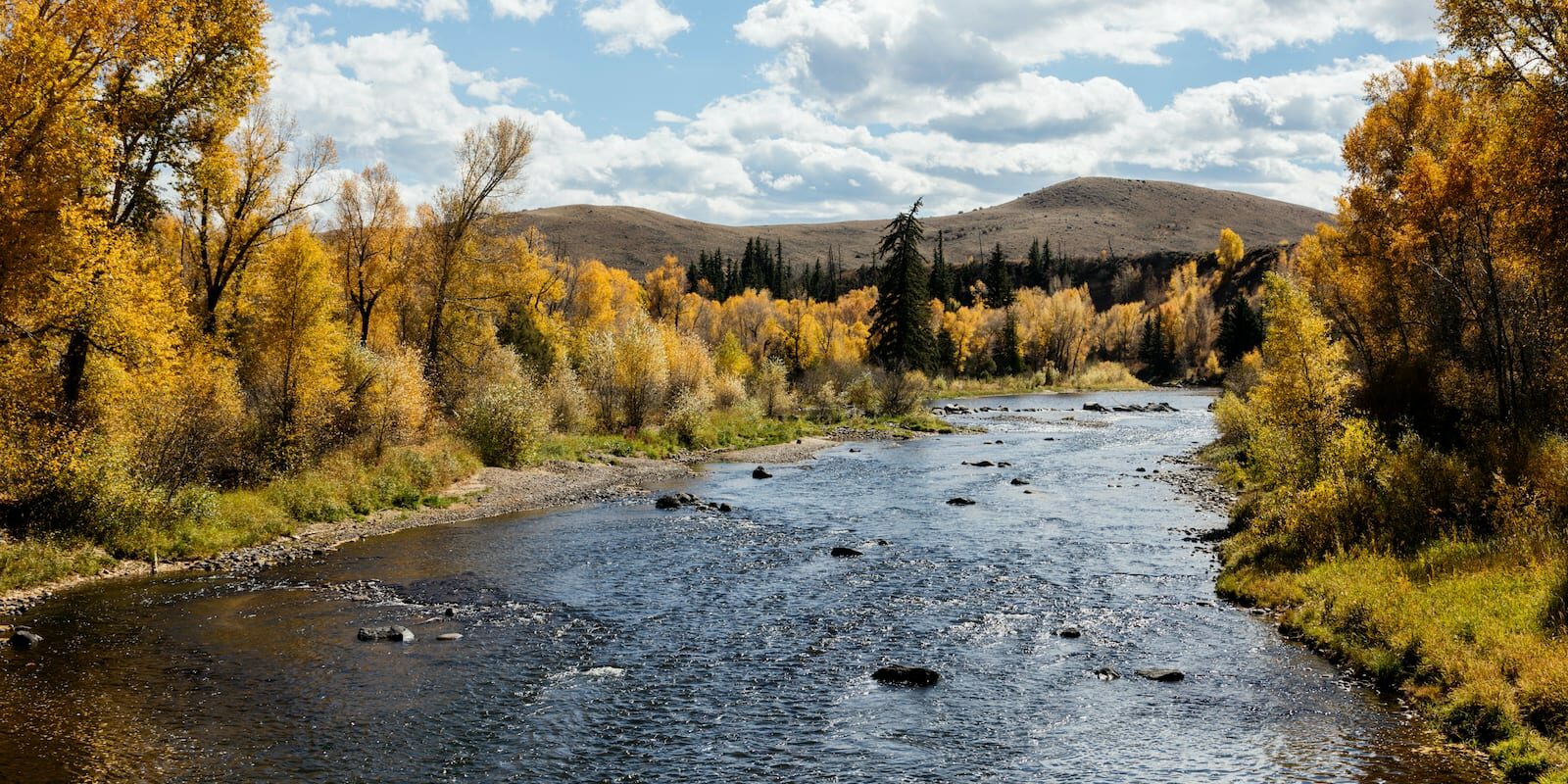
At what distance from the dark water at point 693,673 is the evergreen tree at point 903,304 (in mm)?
48099

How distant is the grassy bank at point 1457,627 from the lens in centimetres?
1231

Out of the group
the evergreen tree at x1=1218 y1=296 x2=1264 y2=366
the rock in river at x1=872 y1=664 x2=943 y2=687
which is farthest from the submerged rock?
the evergreen tree at x1=1218 y1=296 x2=1264 y2=366

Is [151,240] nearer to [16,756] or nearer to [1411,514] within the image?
[16,756]

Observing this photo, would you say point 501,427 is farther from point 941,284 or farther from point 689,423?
point 941,284

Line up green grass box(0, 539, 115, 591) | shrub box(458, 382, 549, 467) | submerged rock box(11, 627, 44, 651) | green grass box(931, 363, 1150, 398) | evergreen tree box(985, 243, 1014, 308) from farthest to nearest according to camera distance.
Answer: evergreen tree box(985, 243, 1014, 308)
green grass box(931, 363, 1150, 398)
shrub box(458, 382, 549, 467)
green grass box(0, 539, 115, 591)
submerged rock box(11, 627, 44, 651)

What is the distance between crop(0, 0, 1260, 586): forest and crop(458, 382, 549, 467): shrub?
94mm

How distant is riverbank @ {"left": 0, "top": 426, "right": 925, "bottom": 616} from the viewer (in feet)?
69.9

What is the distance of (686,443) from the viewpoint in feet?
167

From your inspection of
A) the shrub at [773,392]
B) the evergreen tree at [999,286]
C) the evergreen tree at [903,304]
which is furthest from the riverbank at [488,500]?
the evergreen tree at [999,286]

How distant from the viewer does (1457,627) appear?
49.8ft

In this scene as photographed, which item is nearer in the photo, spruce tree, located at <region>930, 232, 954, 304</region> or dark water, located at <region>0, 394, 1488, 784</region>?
dark water, located at <region>0, 394, 1488, 784</region>

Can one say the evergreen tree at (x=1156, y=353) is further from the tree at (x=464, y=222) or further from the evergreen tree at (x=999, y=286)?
the tree at (x=464, y=222)

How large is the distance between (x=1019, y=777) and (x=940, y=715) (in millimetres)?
2152

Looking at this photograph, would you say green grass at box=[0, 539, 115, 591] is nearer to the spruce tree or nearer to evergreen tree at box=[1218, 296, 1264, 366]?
evergreen tree at box=[1218, 296, 1264, 366]
